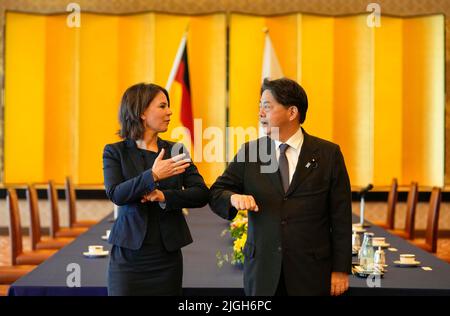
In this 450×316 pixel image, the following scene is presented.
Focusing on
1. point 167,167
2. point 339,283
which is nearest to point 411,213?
point 339,283

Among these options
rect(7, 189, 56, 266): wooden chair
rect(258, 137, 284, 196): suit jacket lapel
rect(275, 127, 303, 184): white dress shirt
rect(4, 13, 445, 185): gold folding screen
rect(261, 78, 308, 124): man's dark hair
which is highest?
rect(4, 13, 445, 185): gold folding screen

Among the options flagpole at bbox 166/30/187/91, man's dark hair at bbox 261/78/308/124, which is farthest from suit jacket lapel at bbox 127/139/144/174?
flagpole at bbox 166/30/187/91

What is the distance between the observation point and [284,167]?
9.25ft

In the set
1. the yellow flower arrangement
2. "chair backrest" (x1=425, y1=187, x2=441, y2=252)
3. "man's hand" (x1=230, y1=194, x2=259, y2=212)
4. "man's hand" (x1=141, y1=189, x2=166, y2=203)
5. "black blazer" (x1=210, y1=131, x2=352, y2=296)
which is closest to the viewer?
"man's hand" (x1=230, y1=194, x2=259, y2=212)

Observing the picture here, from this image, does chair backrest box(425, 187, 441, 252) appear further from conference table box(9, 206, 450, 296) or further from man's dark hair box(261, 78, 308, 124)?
man's dark hair box(261, 78, 308, 124)

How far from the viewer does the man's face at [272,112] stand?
2797 mm

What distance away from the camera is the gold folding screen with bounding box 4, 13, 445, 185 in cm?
892

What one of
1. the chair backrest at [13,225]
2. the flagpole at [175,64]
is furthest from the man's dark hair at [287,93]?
the flagpole at [175,64]

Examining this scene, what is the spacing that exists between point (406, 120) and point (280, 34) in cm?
188

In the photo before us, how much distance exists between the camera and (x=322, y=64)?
8.92m

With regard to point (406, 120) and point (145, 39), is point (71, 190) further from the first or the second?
point (406, 120)

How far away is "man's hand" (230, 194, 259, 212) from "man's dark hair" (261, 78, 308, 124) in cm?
40

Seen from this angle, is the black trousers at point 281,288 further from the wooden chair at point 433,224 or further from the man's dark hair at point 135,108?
the wooden chair at point 433,224
